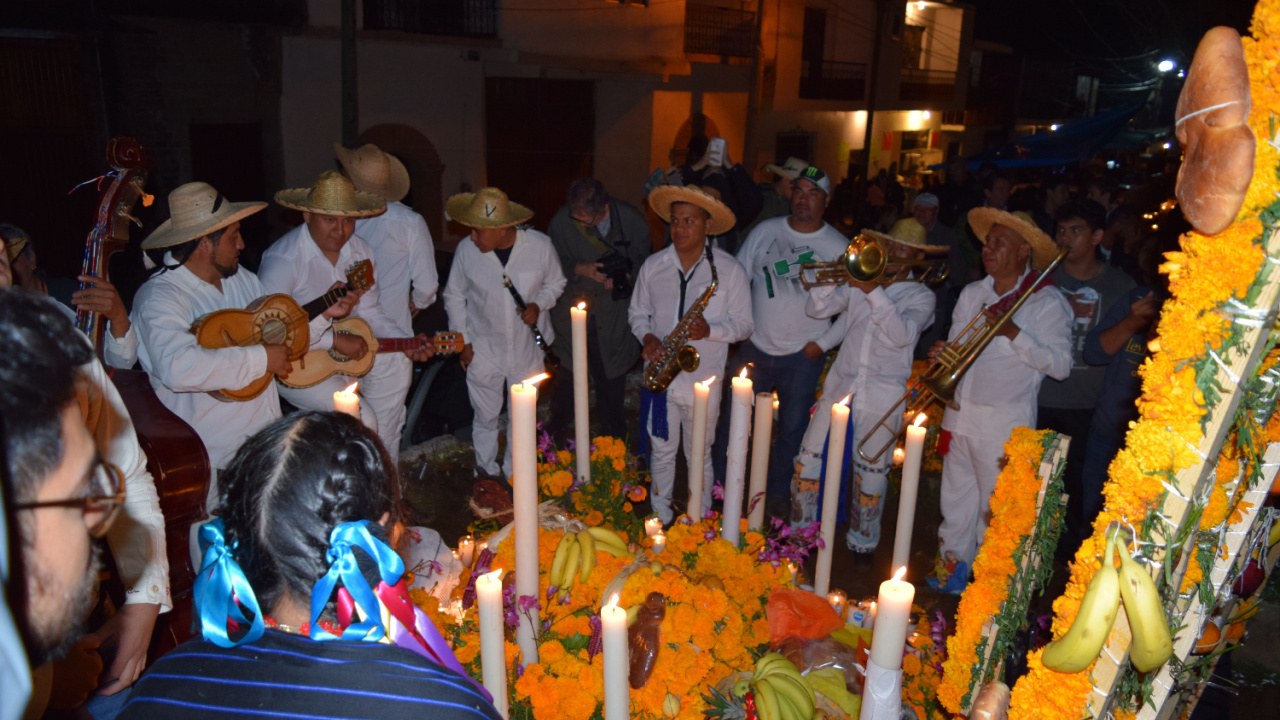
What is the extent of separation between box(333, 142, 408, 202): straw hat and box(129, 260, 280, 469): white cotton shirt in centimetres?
164

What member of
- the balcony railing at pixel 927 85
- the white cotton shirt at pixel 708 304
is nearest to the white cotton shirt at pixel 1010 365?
the white cotton shirt at pixel 708 304

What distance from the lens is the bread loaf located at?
1220mm

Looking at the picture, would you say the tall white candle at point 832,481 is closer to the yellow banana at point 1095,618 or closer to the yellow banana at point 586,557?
the yellow banana at point 586,557

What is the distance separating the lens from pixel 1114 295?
176 inches

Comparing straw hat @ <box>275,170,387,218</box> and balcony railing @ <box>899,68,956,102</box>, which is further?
balcony railing @ <box>899,68,956,102</box>

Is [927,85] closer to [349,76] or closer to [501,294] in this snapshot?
[349,76]

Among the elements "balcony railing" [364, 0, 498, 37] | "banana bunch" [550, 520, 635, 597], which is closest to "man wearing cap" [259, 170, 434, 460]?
"banana bunch" [550, 520, 635, 597]

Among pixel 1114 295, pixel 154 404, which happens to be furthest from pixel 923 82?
pixel 154 404

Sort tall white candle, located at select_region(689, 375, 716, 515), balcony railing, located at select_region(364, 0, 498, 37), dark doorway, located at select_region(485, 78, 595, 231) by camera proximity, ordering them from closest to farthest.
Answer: tall white candle, located at select_region(689, 375, 716, 515) < balcony railing, located at select_region(364, 0, 498, 37) < dark doorway, located at select_region(485, 78, 595, 231)

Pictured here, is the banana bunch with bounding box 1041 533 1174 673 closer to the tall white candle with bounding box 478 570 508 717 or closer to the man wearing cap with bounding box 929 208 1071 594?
the tall white candle with bounding box 478 570 508 717

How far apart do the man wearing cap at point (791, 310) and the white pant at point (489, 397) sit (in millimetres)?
1612

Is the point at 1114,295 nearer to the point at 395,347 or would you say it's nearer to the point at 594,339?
the point at 594,339

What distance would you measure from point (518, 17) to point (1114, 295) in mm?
11128

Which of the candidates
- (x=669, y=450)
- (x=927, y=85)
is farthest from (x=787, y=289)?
(x=927, y=85)
